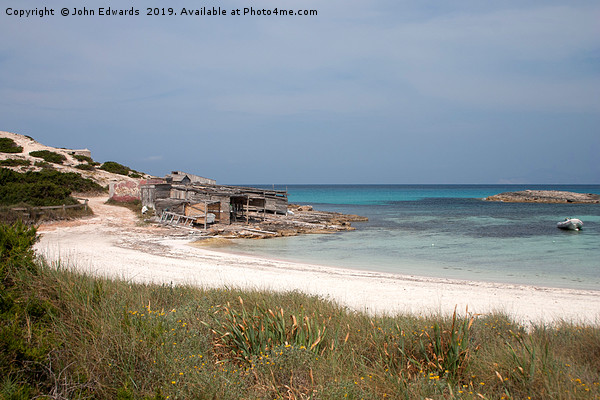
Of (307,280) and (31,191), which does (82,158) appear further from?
(307,280)

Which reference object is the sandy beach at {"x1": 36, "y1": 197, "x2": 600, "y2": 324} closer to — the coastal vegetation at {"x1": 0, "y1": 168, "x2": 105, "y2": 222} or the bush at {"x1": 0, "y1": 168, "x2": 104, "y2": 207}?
→ the coastal vegetation at {"x1": 0, "y1": 168, "x2": 105, "y2": 222}

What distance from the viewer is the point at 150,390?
3.80 metres

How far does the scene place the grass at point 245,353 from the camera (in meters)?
3.74

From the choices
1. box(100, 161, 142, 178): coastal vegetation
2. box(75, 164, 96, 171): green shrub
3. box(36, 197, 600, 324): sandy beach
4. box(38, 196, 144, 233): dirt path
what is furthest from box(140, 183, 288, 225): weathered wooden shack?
box(100, 161, 142, 178): coastal vegetation

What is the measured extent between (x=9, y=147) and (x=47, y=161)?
668 cm

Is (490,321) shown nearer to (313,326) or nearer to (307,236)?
(313,326)

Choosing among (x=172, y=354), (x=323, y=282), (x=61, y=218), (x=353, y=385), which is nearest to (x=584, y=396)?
(x=353, y=385)

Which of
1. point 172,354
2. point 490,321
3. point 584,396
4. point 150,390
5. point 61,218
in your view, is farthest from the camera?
point 61,218

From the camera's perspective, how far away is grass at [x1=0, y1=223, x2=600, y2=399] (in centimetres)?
374

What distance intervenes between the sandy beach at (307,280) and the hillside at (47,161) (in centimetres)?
2136

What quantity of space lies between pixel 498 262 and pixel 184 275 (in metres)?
12.8

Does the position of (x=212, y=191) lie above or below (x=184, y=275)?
above

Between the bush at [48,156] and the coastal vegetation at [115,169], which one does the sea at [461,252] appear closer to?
the coastal vegetation at [115,169]

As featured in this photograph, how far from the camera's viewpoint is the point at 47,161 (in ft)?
136
